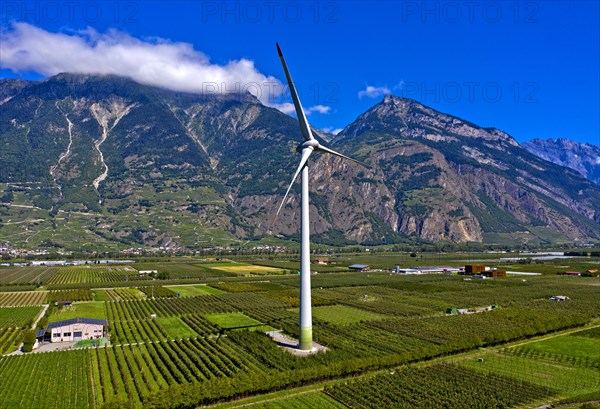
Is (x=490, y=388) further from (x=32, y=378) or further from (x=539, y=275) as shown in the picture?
(x=539, y=275)

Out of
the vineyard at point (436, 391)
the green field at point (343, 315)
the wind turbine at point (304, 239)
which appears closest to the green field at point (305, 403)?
the vineyard at point (436, 391)

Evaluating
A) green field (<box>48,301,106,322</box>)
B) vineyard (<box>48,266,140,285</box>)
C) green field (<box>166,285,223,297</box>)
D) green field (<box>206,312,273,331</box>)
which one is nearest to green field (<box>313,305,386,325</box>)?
green field (<box>206,312,273,331</box>)

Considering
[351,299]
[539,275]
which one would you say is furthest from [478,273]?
[351,299]

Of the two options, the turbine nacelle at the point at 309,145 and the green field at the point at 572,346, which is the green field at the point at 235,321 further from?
the green field at the point at 572,346

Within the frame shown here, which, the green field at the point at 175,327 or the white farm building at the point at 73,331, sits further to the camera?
the green field at the point at 175,327

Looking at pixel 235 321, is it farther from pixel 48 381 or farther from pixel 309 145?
pixel 309 145

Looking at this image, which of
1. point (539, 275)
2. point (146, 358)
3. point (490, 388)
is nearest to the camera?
point (490, 388)
